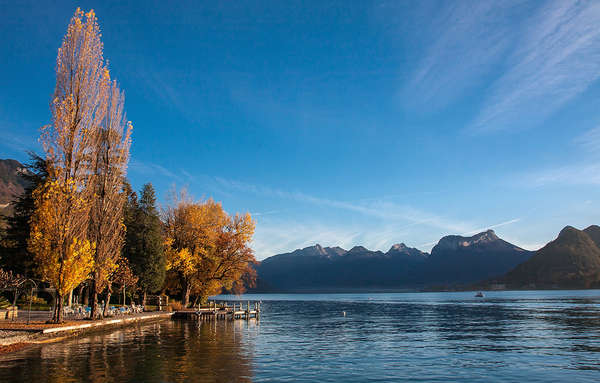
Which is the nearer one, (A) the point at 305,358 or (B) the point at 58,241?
→ (A) the point at 305,358

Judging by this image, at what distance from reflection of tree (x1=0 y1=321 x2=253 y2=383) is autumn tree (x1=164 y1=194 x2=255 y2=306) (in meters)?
23.9

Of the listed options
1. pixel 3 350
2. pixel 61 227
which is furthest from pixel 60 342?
pixel 61 227

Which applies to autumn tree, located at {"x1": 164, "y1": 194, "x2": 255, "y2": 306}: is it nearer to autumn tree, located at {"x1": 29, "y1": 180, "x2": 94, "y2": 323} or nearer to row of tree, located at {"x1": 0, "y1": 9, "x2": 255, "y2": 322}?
row of tree, located at {"x1": 0, "y1": 9, "x2": 255, "y2": 322}

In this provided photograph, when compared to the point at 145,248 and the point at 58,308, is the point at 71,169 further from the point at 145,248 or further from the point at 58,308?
the point at 145,248

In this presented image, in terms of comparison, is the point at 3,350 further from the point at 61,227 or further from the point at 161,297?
the point at 161,297

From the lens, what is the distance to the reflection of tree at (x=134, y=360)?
18.3 m

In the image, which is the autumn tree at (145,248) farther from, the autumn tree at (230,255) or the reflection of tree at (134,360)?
the reflection of tree at (134,360)

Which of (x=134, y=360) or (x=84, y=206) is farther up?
(x=84, y=206)

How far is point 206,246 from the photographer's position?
58250mm

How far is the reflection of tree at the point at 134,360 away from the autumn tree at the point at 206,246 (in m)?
23.9

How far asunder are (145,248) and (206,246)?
8.13 m

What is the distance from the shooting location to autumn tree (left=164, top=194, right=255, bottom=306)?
188 feet

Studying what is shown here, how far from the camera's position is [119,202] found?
3888 cm

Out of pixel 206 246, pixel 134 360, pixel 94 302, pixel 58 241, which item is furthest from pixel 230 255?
pixel 134 360
